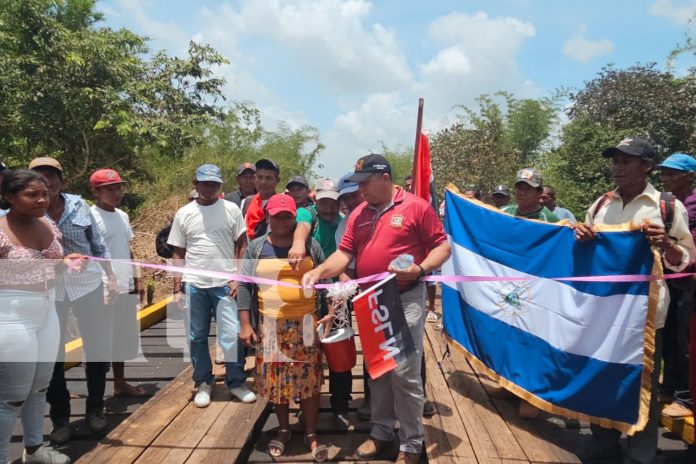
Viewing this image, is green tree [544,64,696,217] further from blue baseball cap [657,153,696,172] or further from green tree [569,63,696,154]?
blue baseball cap [657,153,696,172]

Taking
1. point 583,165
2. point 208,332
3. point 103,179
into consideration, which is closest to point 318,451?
point 208,332

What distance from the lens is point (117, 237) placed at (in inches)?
159

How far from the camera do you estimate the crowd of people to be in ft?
9.04

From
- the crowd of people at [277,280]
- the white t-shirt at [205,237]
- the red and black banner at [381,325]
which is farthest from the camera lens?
the white t-shirt at [205,237]

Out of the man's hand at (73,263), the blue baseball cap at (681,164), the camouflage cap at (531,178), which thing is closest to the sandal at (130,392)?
the man's hand at (73,263)

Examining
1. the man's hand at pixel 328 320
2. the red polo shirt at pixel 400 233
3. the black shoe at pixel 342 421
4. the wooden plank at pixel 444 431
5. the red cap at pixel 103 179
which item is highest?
the red cap at pixel 103 179

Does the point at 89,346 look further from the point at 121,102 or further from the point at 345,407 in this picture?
the point at 121,102

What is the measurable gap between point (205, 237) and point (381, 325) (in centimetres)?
174

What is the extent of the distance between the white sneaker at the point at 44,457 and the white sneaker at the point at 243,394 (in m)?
1.19

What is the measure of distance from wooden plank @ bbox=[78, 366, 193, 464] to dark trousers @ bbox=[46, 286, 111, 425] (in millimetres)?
389

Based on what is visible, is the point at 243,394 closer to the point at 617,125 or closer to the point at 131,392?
the point at 131,392

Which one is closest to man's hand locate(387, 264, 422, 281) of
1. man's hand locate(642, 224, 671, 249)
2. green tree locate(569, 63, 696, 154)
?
man's hand locate(642, 224, 671, 249)

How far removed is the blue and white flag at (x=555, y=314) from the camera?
9.55ft

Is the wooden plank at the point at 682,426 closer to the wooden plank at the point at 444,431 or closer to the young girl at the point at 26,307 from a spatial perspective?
the wooden plank at the point at 444,431
